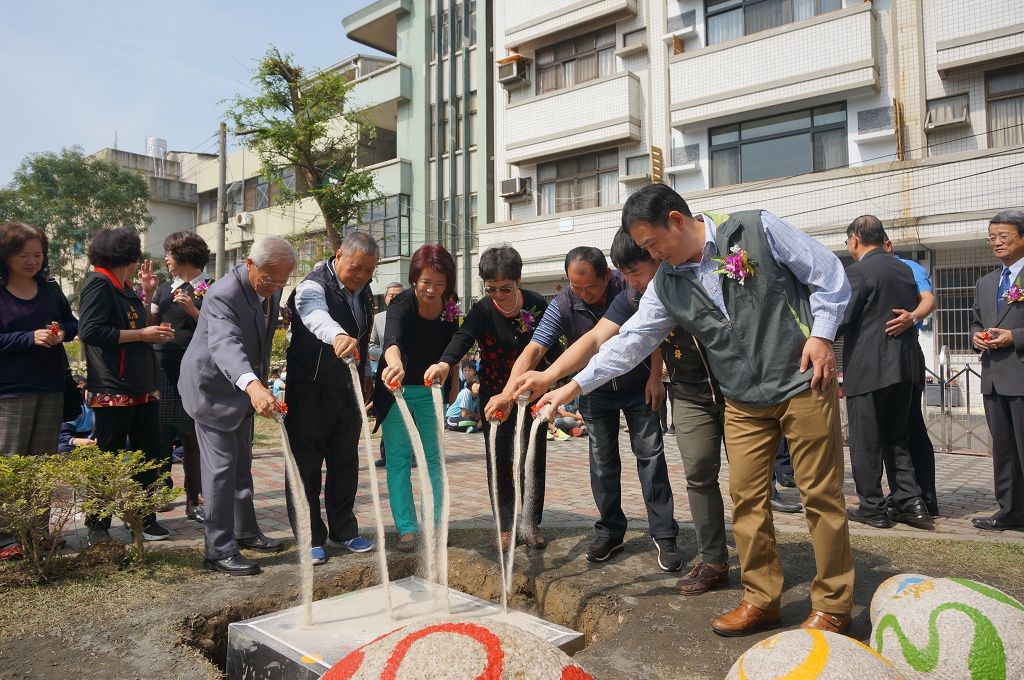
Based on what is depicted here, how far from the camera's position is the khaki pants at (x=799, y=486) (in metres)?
3.19

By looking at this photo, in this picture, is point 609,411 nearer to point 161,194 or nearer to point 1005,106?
point 1005,106

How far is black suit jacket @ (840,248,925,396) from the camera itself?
5.34 meters

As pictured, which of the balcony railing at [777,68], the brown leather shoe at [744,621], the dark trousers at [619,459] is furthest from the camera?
the balcony railing at [777,68]

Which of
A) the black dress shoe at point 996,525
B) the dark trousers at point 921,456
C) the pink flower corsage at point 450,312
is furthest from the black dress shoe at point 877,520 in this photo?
the pink flower corsage at point 450,312

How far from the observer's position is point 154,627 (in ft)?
11.5

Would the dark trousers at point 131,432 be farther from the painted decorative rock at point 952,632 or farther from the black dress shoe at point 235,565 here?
the painted decorative rock at point 952,632

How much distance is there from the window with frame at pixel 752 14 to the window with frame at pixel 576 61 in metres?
2.90

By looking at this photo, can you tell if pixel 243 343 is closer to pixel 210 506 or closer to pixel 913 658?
pixel 210 506

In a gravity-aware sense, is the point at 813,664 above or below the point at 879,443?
below

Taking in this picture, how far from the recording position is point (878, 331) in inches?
214

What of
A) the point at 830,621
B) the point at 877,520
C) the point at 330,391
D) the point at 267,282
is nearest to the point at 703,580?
the point at 830,621

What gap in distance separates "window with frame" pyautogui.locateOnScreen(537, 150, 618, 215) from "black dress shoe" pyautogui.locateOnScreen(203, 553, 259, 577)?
1597 cm

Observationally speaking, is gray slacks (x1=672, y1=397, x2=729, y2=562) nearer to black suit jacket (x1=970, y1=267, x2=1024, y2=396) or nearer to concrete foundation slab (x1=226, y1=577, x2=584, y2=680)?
concrete foundation slab (x1=226, y1=577, x2=584, y2=680)

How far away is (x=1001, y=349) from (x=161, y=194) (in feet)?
135
